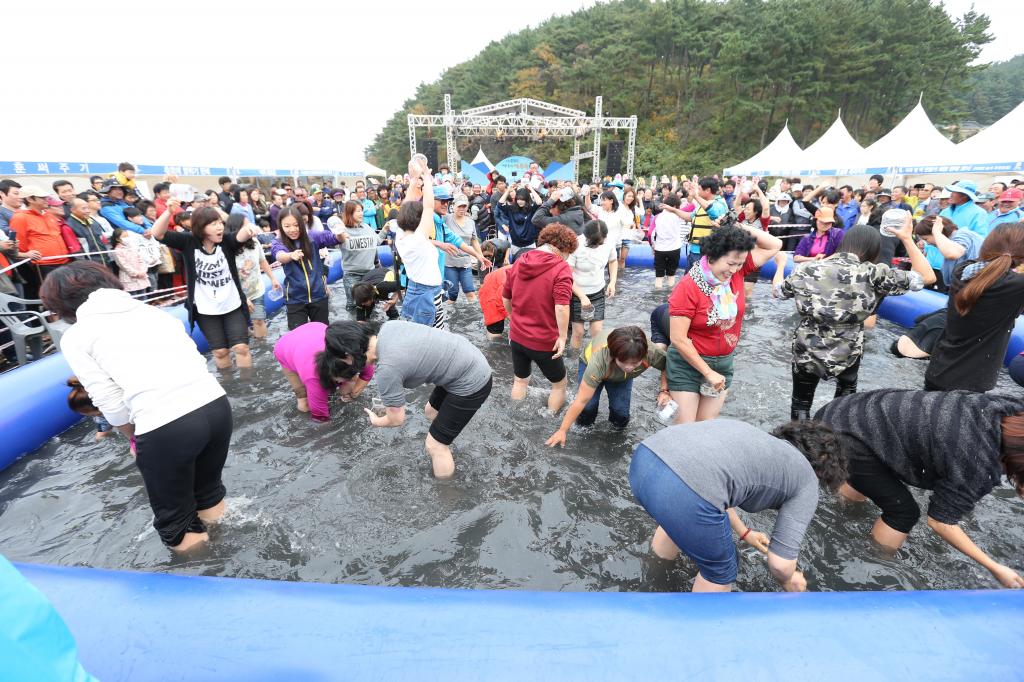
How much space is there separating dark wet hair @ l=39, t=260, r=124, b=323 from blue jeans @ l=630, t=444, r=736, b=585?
8.40 feet

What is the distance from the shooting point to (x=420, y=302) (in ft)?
15.0

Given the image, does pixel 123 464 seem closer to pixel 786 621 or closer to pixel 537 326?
pixel 537 326

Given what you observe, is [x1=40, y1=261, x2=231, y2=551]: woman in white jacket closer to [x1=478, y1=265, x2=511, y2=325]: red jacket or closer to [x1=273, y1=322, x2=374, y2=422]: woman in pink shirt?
[x1=273, y1=322, x2=374, y2=422]: woman in pink shirt

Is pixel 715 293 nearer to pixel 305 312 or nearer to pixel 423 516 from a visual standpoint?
pixel 423 516

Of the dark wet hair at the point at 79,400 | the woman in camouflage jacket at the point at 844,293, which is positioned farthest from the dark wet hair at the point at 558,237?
the dark wet hair at the point at 79,400

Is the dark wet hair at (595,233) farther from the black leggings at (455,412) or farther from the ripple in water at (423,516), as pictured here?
the black leggings at (455,412)

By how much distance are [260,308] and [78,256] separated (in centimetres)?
230

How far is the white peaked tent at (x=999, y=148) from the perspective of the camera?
11.9 metres

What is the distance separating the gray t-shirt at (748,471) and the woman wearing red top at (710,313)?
113 centimetres

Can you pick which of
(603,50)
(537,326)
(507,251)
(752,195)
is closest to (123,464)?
(537,326)

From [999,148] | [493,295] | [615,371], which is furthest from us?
[999,148]

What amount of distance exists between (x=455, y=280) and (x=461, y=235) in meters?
0.65

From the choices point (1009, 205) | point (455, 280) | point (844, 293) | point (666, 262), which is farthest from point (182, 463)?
point (1009, 205)

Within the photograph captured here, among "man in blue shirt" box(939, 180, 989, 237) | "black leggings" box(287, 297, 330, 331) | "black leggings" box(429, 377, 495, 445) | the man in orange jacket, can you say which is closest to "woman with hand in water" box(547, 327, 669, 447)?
"black leggings" box(429, 377, 495, 445)
